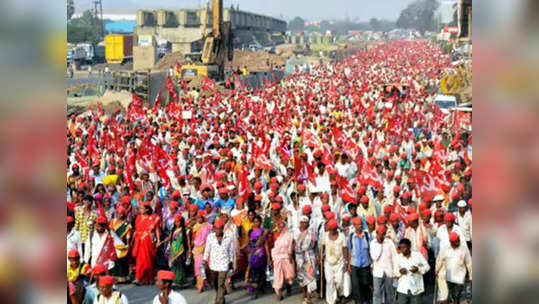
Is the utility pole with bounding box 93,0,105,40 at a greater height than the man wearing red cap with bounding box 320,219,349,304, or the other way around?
the utility pole with bounding box 93,0,105,40

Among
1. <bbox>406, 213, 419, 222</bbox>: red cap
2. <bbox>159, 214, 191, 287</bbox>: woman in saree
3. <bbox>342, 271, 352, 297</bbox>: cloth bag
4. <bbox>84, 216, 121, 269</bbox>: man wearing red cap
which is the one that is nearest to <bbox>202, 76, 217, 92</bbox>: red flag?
<bbox>159, 214, 191, 287</bbox>: woman in saree

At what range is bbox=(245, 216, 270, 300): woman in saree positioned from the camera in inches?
297

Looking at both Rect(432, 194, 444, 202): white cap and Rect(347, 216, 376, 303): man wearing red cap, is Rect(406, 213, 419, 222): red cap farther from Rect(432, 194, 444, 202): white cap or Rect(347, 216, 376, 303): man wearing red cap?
Rect(432, 194, 444, 202): white cap

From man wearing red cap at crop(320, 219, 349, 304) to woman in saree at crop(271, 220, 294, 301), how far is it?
0.38 m

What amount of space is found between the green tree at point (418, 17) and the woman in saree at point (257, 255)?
425ft

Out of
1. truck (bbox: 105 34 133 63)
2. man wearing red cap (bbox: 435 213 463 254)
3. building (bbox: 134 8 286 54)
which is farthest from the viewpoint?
building (bbox: 134 8 286 54)

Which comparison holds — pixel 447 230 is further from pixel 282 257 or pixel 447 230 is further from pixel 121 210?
pixel 121 210

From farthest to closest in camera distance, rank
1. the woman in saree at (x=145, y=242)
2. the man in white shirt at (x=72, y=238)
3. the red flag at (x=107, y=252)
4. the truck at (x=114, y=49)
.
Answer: the truck at (x=114, y=49) → the woman in saree at (x=145, y=242) → the red flag at (x=107, y=252) → the man in white shirt at (x=72, y=238)

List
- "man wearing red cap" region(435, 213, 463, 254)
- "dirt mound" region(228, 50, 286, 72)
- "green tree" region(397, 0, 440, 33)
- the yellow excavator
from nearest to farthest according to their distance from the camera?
"man wearing red cap" region(435, 213, 463, 254) → the yellow excavator → "dirt mound" region(228, 50, 286, 72) → "green tree" region(397, 0, 440, 33)

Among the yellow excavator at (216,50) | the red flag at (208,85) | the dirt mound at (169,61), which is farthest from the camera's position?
the dirt mound at (169,61)

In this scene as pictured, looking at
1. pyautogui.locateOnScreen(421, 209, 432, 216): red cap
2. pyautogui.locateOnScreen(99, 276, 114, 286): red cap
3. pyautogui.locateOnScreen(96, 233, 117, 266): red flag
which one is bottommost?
pyautogui.locateOnScreen(96, 233, 117, 266): red flag

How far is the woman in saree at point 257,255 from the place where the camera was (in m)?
7.54

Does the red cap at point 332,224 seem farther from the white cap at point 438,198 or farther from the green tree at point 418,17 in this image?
the green tree at point 418,17

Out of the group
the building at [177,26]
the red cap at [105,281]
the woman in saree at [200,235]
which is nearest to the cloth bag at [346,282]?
the woman in saree at [200,235]
